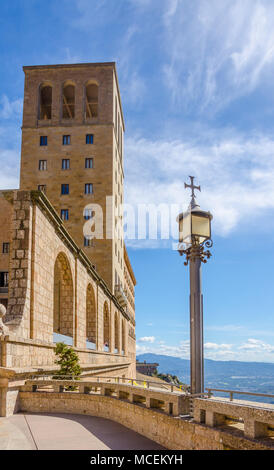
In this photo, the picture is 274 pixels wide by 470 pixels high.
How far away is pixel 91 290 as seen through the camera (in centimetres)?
3091

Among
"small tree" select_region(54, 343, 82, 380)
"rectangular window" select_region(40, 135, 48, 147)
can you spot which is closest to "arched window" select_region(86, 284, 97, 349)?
"small tree" select_region(54, 343, 82, 380)

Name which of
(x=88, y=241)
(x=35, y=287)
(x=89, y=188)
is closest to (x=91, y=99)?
(x=89, y=188)

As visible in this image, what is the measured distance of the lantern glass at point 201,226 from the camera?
346 inches

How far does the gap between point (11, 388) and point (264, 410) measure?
9.36 m

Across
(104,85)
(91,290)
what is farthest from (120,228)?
(91,290)

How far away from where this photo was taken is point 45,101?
2221 inches

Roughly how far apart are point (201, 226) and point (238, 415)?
3486 millimetres

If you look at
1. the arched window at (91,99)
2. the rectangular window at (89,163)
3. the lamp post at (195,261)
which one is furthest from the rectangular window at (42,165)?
the lamp post at (195,261)

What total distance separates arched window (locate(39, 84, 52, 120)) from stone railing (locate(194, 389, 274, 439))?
49819 mm

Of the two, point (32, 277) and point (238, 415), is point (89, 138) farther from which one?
point (238, 415)

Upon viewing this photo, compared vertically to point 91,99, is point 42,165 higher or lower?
lower

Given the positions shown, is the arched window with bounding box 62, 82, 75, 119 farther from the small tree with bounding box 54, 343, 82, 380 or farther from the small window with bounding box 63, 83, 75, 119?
the small tree with bounding box 54, 343, 82, 380

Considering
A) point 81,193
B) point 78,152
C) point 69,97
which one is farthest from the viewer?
point 69,97
